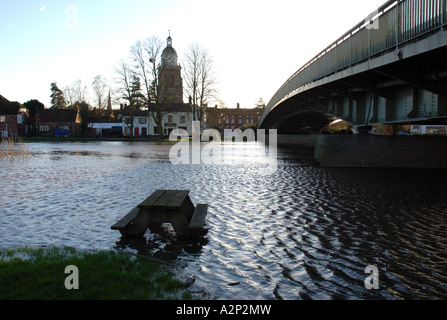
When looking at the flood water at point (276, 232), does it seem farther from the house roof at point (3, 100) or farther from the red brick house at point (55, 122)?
the house roof at point (3, 100)

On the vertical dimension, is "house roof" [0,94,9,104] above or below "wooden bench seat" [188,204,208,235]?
above

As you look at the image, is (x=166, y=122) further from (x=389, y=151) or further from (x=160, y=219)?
(x=160, y=219)

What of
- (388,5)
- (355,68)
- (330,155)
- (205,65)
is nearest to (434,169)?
(330,155)

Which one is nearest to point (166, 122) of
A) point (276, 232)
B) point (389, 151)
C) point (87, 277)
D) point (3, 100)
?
point (3, 100)

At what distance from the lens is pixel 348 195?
38.4 feet

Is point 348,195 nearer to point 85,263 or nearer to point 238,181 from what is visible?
point 238,181

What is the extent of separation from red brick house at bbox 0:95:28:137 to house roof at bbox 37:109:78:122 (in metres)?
4.51

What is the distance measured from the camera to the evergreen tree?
114 m

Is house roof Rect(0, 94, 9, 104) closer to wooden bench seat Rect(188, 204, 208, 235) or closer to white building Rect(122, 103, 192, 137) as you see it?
white building Rect(122, 103, 192, 137)

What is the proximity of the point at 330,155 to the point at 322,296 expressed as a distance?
57.3 ft

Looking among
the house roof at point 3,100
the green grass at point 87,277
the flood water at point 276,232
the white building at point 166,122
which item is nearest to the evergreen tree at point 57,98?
the house roof at point 3,100

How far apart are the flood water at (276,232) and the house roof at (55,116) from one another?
91405mm

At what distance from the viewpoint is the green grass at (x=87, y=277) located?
4.09 m

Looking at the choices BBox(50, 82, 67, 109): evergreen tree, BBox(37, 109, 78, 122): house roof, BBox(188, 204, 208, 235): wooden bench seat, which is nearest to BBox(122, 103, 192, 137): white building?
BBox(37, 109, 78, 122): house roof
